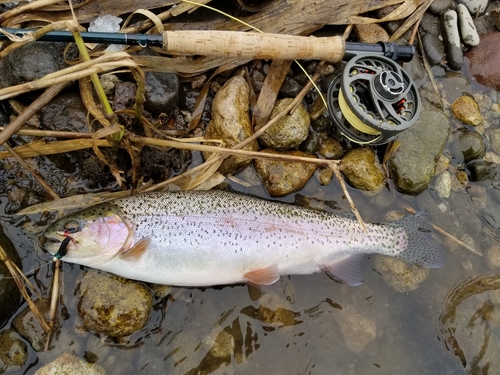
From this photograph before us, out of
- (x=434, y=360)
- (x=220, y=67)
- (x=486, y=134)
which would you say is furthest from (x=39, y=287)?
(x=486, y=134)

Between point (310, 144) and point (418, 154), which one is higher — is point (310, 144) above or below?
above

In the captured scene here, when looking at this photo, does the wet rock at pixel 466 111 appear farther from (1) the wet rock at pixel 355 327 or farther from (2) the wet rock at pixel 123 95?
(2) the wet rock at pixel 123 95

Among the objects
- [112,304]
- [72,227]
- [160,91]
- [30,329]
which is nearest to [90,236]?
[72,227]

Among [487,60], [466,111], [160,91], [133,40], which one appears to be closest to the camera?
[133,40]

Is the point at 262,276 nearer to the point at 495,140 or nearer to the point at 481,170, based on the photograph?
the point at 481,170

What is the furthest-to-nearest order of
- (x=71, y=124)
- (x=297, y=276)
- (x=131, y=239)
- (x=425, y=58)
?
1. (x=425, y=58)
2. (x=297, y=276)
3. (x=71, y=124)
4. (x=131, y=239)

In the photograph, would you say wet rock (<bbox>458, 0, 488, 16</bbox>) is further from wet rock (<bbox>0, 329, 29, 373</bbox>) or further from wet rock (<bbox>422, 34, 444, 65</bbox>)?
wet rock (<bbox>0, 329, 29, 373</bbox>)

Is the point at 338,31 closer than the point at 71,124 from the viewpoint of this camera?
No

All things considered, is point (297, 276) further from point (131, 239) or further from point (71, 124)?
point (71, 124)
